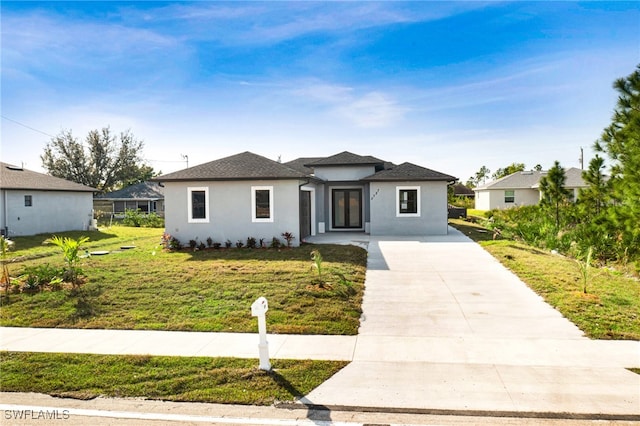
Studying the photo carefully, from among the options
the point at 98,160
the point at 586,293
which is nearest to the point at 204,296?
the point at 586,293

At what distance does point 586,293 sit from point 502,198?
3431 cm

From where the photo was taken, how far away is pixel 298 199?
1653 centimetres

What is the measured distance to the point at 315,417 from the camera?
15.0 ft

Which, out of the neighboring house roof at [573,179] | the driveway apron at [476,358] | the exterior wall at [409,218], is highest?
the neighboring house roof at [573,179]

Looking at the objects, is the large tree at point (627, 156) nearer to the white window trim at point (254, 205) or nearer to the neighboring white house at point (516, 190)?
the white window trim at point (254, 205)

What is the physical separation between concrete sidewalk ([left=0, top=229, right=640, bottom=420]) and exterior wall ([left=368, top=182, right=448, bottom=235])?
949 cm

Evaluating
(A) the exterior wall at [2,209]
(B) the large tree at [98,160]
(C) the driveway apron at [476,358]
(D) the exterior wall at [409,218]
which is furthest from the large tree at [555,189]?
(B) the large tree at [98,160]

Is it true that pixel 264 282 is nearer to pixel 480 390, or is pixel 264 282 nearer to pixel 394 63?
pixel 480 390

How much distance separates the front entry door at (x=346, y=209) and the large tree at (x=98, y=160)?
136 ft

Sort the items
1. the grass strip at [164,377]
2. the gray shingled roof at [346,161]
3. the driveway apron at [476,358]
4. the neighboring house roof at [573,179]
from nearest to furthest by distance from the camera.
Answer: the driveway apron at [476,358]
the grass strip at [164,377]
the gray shingled roof at [346,161]
the neighboring house roof at [573,179]

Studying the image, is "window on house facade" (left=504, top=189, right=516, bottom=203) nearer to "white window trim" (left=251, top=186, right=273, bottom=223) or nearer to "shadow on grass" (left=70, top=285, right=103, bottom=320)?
"white window trim" (left=251, top=186, right=273, bottom=223)

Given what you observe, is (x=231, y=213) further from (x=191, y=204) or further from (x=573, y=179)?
(x=573, y=179)

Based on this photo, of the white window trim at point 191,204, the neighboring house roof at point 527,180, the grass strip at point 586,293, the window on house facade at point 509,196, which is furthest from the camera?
the window on house facade at point 509,196

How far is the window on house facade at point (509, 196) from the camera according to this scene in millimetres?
40906
